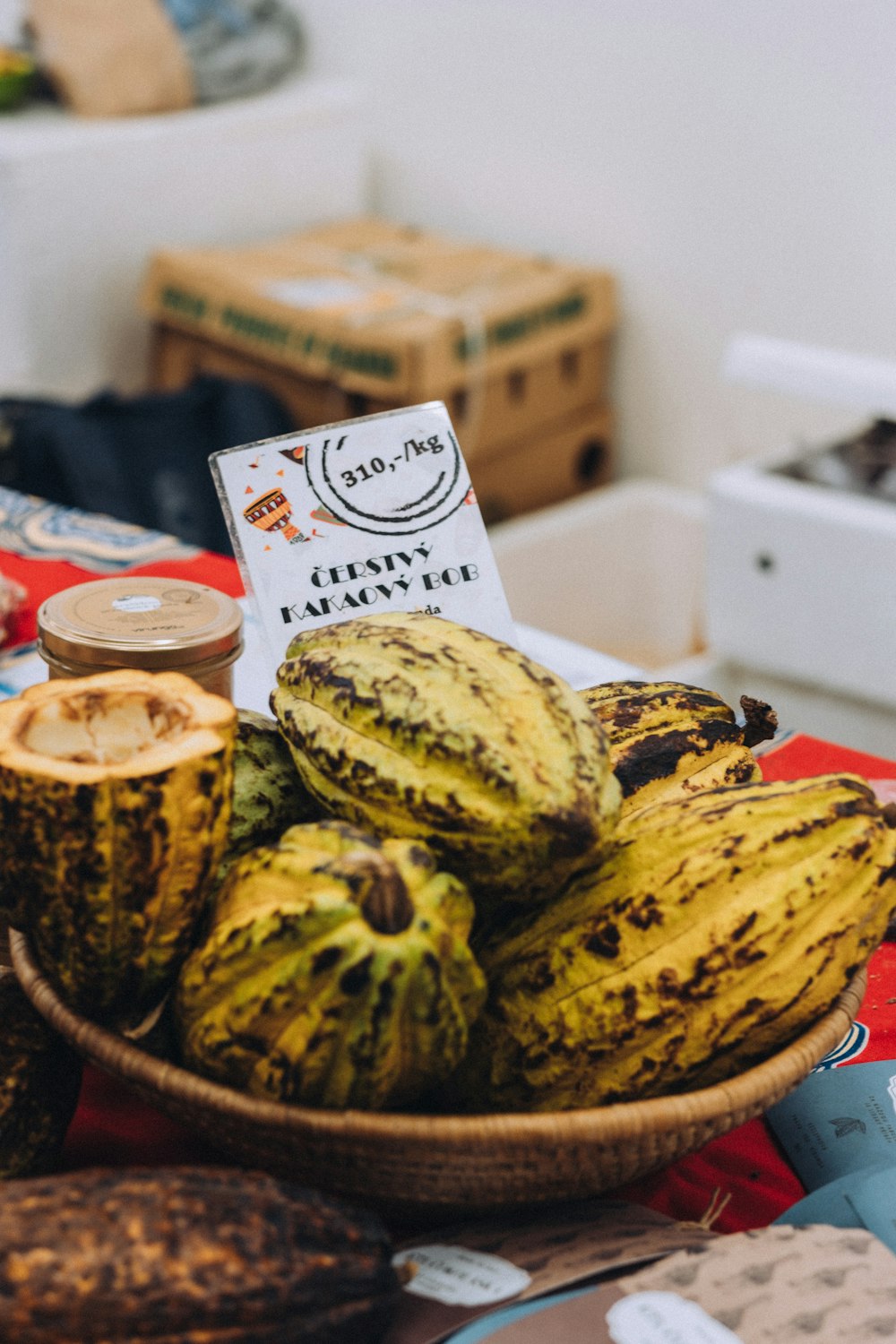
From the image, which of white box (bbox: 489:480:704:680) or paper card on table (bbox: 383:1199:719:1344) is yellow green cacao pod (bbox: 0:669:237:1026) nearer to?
paper card on table (bbox: 383:1199:719:1344)

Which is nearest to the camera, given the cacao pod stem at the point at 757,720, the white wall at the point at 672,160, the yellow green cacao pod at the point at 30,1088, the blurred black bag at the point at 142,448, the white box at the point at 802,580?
the yellow green cacao pod at the point at 30,1088

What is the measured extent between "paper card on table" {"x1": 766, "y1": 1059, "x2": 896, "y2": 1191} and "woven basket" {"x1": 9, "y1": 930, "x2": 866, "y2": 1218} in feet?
0.44

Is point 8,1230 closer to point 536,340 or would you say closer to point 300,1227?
point 300,1227

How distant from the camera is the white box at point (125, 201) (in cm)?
271

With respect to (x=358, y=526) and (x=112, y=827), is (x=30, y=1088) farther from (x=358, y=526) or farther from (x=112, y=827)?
(x=358, y=526)

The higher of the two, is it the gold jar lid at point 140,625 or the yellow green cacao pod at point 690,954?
the gold jar lid at point 140,625

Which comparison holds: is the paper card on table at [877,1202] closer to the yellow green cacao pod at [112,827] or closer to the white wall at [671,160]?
the yellow green cacao pod at [112,827]

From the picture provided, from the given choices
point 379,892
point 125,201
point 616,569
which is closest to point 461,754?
point 379,892

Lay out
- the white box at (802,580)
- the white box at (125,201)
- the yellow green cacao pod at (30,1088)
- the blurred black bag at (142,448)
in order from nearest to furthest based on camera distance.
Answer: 1. the yellow green cacao pod at (30,1088)
2. the white box at (802,580)
3. the blurred black bag at (142,448)
4. the white box at (125,201)

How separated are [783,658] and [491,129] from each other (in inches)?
62.0

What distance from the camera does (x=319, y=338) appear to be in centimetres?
256

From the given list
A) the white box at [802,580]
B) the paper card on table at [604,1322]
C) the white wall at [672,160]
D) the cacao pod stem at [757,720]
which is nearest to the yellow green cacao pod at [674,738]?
the cacao pod stem at [757,720]

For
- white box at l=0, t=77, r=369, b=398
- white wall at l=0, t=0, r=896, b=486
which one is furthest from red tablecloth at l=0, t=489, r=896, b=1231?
white box at l=0, t=77, r=369, b=398

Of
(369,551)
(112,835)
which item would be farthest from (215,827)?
(369,551)
